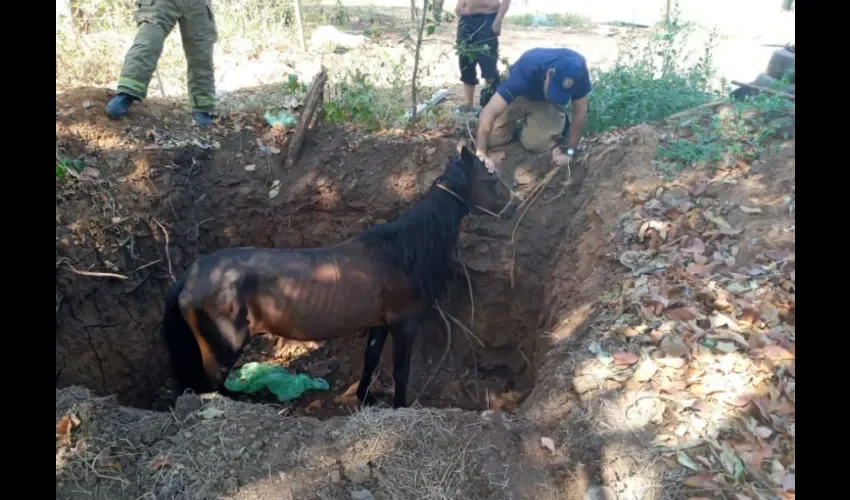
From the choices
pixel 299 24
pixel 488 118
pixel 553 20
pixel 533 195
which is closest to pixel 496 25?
pixel 488 118

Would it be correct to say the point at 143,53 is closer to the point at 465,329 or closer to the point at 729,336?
the point at 465,329

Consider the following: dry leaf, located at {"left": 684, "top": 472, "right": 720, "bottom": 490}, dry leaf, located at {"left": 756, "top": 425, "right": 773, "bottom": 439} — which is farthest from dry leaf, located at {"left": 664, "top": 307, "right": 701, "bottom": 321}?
dry leaf, located at {"left": 684, "top": 472, "right": 720, "bottom": 490}

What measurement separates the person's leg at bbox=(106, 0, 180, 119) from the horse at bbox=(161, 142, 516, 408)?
260cm

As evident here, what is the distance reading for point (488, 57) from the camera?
A: 6668mm

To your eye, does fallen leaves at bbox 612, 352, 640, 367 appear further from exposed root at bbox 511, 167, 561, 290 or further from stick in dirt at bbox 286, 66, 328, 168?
stick in dirt at bbox 286, 66, 328, 168

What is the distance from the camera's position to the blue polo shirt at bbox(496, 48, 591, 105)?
18.0 ft

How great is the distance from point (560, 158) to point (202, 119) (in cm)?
388

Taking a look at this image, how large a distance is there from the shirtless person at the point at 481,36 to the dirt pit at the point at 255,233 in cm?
108

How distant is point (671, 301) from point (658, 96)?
3.23 meters

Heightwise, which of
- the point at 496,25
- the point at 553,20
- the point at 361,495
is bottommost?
the point at 361,495

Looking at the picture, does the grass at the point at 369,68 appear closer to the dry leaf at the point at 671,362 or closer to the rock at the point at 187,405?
the dry leaf at the point at 671,362

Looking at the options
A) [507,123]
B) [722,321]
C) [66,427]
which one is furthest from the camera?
[507,123]
